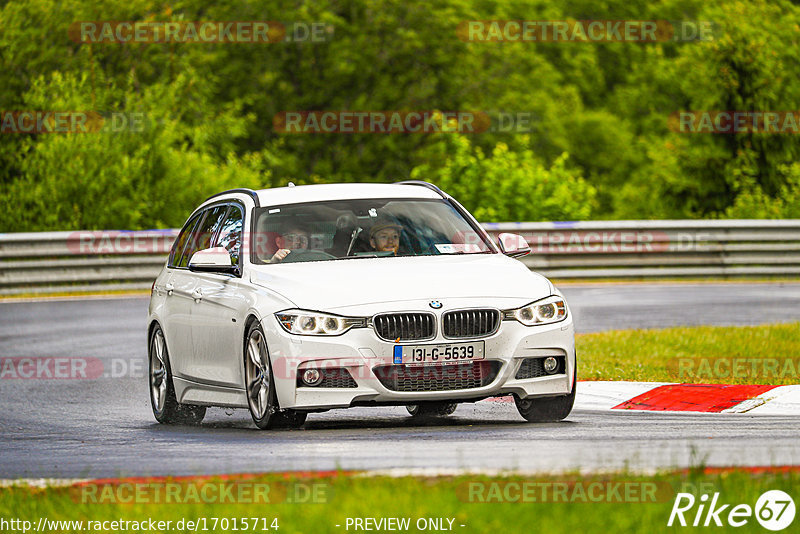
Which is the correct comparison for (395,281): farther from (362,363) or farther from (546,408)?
(546,408)

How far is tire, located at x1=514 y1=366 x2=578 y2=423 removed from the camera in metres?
10.9

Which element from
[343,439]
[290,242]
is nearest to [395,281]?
[343,439]

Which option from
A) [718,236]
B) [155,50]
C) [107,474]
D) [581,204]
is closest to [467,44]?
[155,50]

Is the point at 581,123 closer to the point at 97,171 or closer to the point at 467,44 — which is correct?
the point at 467,44

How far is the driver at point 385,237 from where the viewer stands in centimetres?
1134

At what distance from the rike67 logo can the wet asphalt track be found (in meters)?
0.94

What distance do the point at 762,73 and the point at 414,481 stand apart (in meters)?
29.1

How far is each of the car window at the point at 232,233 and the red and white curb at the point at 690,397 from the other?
2813 mm

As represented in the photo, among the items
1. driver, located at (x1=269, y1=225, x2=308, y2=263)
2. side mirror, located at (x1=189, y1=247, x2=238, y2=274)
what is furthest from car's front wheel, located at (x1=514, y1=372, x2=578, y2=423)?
side mirror, located at (x1=189, y1=247, x2=238, y2=274)

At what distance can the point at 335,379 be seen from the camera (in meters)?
10.2

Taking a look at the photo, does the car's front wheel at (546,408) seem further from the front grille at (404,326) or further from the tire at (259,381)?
the tire at (259,381)

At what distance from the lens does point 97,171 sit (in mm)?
29641

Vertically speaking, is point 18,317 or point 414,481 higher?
point 414,481

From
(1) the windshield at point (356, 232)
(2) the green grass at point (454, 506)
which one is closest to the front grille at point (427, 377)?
(1) the windshield at point (356, 232)
